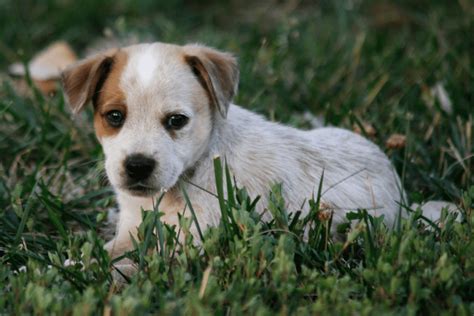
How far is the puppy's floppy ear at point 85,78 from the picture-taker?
4254 mm

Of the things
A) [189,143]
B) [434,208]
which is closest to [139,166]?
[189,143]

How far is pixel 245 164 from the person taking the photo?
429cm

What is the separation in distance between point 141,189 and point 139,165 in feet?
0.65

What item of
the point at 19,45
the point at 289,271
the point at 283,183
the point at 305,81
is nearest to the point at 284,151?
the point at 283,183

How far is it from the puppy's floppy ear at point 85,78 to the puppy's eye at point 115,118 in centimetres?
18

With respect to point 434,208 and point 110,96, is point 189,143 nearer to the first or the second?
point 110,96

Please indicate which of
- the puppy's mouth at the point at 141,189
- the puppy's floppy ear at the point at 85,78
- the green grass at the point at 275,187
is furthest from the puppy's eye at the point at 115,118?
the green grass at the point at 275,187

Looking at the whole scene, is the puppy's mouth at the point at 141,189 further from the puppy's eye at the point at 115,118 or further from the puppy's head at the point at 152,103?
the puppy's eye at the point at 115,118

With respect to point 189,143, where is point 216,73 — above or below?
above

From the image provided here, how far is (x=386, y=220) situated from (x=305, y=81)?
2429 mm

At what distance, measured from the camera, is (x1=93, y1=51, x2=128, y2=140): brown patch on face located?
13.5 ft

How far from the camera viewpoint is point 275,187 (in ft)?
12.8

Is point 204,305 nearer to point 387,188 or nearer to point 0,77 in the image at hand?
point 387,188

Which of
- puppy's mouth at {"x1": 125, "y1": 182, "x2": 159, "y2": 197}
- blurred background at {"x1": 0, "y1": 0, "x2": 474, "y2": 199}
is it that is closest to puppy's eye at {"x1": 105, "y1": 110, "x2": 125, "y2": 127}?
puppy's mouth at {"x1": 125, "y1": 182, "x2": 159, "y2": 197}
